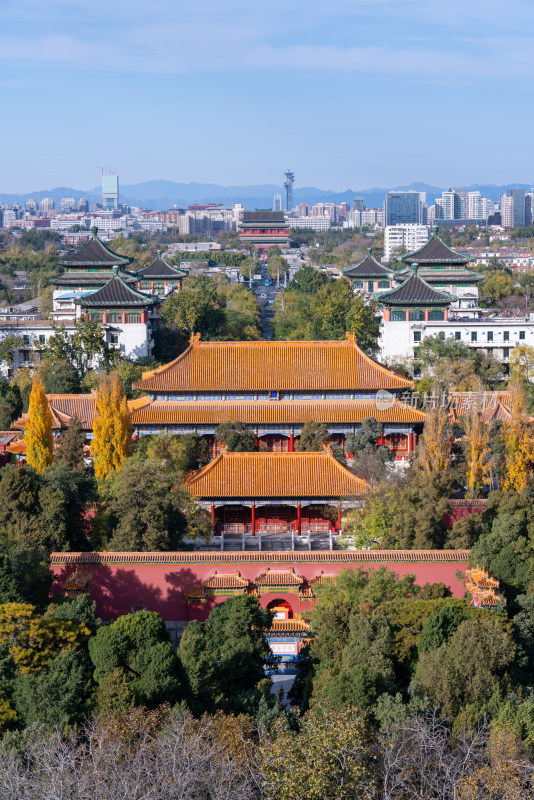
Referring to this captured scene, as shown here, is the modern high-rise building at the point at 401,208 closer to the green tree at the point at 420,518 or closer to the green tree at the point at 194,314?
the green tree at the point at 194,314

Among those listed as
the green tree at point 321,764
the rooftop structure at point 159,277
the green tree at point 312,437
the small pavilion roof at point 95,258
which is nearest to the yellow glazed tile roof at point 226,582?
the green tree at point 321,764

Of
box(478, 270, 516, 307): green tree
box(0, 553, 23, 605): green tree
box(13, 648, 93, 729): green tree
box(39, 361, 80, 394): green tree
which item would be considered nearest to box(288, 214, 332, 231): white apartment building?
box(478, 270, 516, 307): green tree

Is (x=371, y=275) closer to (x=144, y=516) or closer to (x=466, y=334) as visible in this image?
(x=466, y=334)

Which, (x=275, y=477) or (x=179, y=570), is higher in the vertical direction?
(x=275, y=477)

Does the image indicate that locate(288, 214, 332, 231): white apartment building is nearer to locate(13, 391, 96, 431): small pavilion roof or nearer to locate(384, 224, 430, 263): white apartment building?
locate(384, 224, 430, 263): white apartment building

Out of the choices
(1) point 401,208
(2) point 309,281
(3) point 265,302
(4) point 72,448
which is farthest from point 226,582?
(1) point 401,208

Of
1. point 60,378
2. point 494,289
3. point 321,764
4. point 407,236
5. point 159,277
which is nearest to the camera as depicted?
point 321,764
